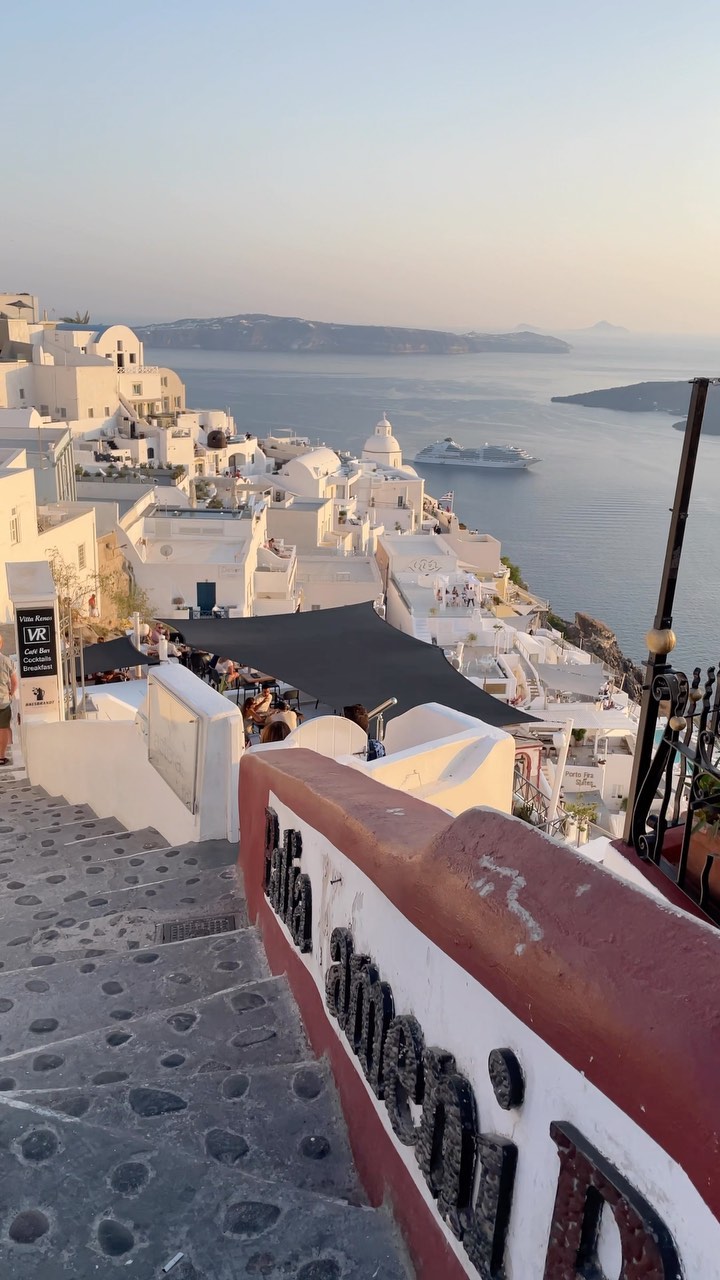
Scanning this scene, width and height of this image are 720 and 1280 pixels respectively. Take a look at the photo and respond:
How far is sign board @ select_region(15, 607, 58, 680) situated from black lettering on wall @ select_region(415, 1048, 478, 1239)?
797cm

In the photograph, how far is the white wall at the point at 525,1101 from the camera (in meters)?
1.48

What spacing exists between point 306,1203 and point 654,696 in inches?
71.4

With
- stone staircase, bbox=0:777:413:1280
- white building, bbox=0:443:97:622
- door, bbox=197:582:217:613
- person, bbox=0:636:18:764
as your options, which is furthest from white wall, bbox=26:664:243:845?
door, bbox=197:582:217:613

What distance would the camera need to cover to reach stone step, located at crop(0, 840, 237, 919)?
5.21 m

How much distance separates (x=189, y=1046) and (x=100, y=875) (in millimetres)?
2283

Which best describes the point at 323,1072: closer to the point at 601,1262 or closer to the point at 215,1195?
the point at 215,1195

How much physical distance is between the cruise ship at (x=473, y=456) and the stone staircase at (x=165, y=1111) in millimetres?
103323

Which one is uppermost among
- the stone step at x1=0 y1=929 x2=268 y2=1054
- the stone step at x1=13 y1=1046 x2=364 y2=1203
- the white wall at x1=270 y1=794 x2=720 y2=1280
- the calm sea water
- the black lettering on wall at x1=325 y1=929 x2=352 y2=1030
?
the white wall at x1=270 y1=794 x2=720 y2=1280

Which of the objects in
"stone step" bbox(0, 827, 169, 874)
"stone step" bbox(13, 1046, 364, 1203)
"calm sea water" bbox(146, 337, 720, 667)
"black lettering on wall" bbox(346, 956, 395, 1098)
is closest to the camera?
"black lettering on wall" bbox(346, 956, 395, 1098)

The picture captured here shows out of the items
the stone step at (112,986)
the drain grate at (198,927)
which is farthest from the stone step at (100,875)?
the stone step at (112,986)

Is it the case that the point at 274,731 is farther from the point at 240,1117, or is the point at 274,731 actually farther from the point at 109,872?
the point at 240,1117

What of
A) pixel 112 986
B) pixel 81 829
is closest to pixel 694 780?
pixel 112 986

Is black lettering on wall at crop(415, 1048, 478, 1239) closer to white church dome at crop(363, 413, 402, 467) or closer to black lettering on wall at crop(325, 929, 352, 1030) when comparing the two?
black lettering on wall at crop(325, 929, 352, 1030)

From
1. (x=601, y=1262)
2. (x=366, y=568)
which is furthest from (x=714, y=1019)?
(x=366, y=568)
